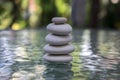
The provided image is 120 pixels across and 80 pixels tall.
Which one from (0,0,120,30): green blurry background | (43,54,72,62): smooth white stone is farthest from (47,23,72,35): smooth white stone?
(0,0,120,30): green blurry background

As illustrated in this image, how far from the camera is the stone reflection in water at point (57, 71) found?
1352mm

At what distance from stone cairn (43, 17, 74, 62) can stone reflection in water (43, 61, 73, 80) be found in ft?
0.09

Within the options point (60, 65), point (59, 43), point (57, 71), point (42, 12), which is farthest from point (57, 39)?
point (42, 12)

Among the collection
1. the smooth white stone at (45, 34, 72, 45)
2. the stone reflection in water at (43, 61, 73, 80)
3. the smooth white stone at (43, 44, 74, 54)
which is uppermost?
the smooth white stone at (45, 34, 72, 45)

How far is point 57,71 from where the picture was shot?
1.47 metres

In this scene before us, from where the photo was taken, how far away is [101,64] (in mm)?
1643

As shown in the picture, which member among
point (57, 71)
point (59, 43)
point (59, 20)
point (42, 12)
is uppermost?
point (42, 12)

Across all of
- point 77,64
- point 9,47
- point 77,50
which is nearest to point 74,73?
point 77,64

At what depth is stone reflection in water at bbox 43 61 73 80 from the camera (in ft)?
4.43

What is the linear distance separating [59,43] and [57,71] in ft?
0.69

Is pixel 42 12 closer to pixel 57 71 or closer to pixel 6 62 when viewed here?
pixel 6 62

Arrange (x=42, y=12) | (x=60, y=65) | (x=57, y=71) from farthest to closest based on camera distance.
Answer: (x=42, y=12) → (x=60, y=65) → (x=57, y=71)

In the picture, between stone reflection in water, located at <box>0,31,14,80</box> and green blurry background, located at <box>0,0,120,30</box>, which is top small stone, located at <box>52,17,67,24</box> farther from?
green blurry background, located at <box>0,0,120,30</box>

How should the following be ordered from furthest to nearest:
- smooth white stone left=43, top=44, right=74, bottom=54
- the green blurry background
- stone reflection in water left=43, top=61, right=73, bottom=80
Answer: the green blurry background < smooth white stone left=43, top=44, right=74, bottom=54 < stone reflection in water left=43, top=61, right=73, bottom=80
